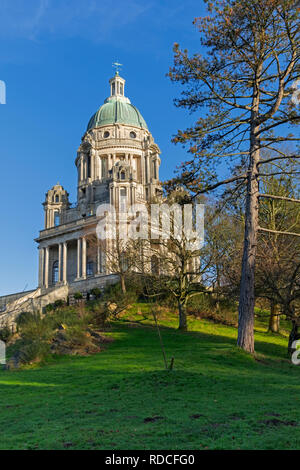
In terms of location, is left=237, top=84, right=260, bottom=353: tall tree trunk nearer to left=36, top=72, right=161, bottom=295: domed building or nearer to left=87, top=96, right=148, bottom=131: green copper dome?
left=36, top=72, right=161, bottom=295: domed building

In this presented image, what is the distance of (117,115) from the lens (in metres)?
69.0

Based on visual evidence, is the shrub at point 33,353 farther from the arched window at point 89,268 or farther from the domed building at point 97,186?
the arched window at point 89,268

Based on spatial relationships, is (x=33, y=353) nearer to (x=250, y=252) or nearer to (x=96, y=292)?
(x=250, y=252)

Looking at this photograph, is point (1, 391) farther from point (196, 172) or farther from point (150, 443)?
point (196, 172)

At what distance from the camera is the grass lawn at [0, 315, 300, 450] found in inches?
325

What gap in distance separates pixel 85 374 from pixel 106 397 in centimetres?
363

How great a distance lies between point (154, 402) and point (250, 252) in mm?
9263

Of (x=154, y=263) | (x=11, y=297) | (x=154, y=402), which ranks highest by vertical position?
(x=154, y=263)

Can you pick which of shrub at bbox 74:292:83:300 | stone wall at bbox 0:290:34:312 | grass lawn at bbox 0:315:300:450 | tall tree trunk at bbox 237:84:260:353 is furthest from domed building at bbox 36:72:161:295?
grass lawn at bbox 0:315:300:450

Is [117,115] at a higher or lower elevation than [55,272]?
higher

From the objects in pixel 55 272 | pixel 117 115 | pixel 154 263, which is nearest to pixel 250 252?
pixel 154 263

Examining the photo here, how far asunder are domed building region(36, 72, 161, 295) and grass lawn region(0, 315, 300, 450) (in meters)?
31.7

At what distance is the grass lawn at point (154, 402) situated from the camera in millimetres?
8250
